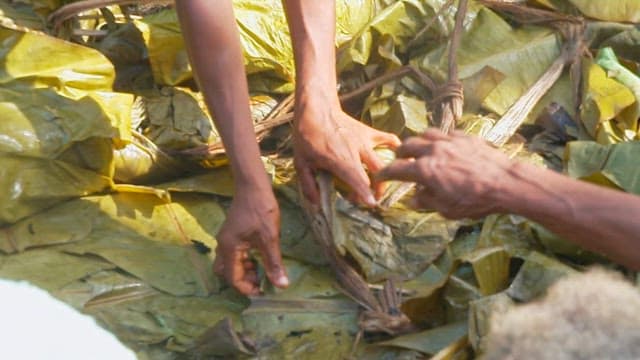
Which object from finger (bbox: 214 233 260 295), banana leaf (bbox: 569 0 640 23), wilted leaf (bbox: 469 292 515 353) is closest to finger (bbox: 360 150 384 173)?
Answer: finger (bbox: 214 233 260 295)

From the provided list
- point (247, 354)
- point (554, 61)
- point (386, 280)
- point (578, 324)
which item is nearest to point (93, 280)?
point (247, 354)

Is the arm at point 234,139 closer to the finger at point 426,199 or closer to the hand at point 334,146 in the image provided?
the hand at point 334,146

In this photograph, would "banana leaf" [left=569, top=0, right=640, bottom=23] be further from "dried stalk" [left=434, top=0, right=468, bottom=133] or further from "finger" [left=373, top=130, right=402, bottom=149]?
"finger" [left=373, top=130, right=402, bottom=149]

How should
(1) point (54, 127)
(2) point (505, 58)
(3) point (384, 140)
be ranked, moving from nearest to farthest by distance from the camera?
(3) point (384, 140) → (1) point (54, 127) → (2) point (505, 58)

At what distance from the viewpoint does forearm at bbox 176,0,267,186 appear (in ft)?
8.30

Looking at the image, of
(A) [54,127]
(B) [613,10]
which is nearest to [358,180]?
(A) [54,127]

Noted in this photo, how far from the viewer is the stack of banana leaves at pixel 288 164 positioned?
2459mm

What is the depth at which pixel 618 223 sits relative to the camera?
6.41 feet

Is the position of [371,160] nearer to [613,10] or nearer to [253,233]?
[253,233]

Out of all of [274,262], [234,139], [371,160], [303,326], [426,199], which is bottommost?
[303,326]

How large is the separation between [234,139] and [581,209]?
0.87 meters

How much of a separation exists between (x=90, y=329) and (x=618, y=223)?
97 centimetres

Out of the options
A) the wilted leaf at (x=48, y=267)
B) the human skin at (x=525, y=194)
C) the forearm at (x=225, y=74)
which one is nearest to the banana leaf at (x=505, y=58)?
the forearm at (x=225, y=74)

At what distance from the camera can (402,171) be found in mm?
2094
